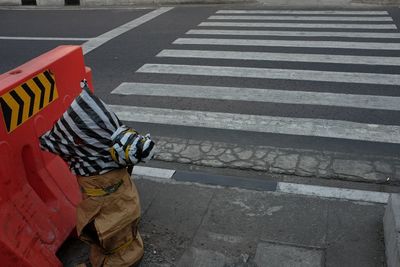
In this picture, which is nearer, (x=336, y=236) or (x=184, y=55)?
(x=336, y=236)

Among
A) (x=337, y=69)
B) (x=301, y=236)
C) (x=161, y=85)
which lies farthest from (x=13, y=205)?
(x=337, y=69)

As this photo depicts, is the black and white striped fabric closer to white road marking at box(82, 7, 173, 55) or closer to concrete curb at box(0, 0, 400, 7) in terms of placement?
white road marking at box(82, 7, 173, 55)

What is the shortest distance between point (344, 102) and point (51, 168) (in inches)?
162

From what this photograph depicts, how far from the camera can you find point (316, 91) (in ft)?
21.8

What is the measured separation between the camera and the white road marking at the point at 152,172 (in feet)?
15.5

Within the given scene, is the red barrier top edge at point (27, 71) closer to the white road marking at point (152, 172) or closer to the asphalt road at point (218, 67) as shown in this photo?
the white road marking at point (152, 172)

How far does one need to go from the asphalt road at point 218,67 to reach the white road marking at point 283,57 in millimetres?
115

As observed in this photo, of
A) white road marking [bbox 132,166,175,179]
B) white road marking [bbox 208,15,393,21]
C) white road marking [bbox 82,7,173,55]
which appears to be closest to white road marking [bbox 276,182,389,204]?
white road marking [bbox 132,166,175,179]

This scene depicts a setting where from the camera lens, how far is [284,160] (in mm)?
4902

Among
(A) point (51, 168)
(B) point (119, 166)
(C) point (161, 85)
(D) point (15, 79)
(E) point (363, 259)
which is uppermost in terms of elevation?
(D) point (15, 79)

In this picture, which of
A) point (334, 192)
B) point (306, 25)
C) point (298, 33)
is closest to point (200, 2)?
point (306, 25)

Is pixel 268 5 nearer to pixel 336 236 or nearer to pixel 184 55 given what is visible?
pixel 184 55

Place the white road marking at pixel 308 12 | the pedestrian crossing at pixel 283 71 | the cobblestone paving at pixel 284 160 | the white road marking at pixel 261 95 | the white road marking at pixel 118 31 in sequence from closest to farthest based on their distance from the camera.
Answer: the cobblestone paving at pixel 284 160 → the pedestrian crossing at pixel 283 71 → the white road marking at pixel 261 95 → the white road marking at pixel 118 31 → the white road marking at pixel 308 12

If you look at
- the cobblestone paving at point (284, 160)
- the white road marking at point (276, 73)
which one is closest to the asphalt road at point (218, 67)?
the white road marking at point (276, 73)
